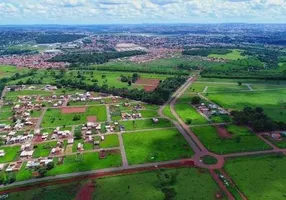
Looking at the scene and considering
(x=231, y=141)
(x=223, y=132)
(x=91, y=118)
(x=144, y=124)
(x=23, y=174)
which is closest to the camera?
(x=23, y=174)

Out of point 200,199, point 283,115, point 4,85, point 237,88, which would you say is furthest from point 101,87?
point 200,199

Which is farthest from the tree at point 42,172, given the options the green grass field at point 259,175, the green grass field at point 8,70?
the green grass field at point 8,70

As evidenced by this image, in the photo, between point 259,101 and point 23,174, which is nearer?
point 23,174

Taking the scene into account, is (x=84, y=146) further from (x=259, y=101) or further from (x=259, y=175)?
(x=259, y=101)

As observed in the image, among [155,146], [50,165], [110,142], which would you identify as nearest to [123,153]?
[110,142]

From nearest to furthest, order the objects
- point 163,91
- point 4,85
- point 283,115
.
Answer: point 283,115 → point 163,91 → point 4,85

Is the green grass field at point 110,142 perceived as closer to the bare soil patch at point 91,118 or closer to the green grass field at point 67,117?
the green grass field at point 67,117

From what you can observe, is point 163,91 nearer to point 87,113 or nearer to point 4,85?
point 87,113
